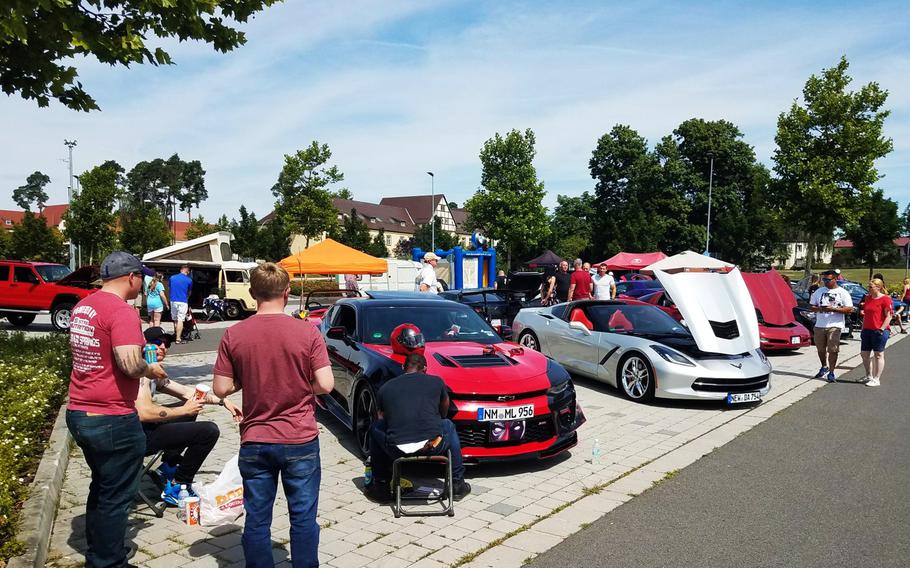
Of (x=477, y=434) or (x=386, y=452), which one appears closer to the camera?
(x=386, y=452)

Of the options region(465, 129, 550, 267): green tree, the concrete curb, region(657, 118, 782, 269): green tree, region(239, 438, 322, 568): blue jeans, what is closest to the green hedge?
the concrete curb

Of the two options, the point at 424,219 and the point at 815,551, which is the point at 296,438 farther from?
the point at 424,219

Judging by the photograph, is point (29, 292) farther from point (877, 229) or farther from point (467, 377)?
point (877, 229)

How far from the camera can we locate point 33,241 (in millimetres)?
45031

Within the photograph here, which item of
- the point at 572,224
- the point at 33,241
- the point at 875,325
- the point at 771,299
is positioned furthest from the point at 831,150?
the point at 572,224

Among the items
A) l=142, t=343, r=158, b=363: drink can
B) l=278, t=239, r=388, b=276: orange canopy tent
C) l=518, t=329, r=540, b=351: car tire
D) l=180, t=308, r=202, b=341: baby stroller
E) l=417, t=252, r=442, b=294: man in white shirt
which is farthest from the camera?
l=278, t=239, r=388, b=276: orange canopy tent

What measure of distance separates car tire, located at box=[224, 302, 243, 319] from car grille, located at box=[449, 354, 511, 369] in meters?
17.8

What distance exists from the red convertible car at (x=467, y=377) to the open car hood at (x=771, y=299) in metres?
9.43

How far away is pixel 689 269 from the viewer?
34.0 feet

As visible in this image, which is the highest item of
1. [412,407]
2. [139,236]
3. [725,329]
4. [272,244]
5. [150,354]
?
[139,236]

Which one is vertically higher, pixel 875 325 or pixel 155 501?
pixel 875 325

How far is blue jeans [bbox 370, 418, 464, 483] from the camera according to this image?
4.92 m

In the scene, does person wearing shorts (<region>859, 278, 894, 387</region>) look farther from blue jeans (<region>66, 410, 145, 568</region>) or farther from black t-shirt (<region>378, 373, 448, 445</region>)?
blue jeans (<region>66, 410, 145, 568</region>)

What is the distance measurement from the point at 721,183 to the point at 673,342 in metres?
54.3
